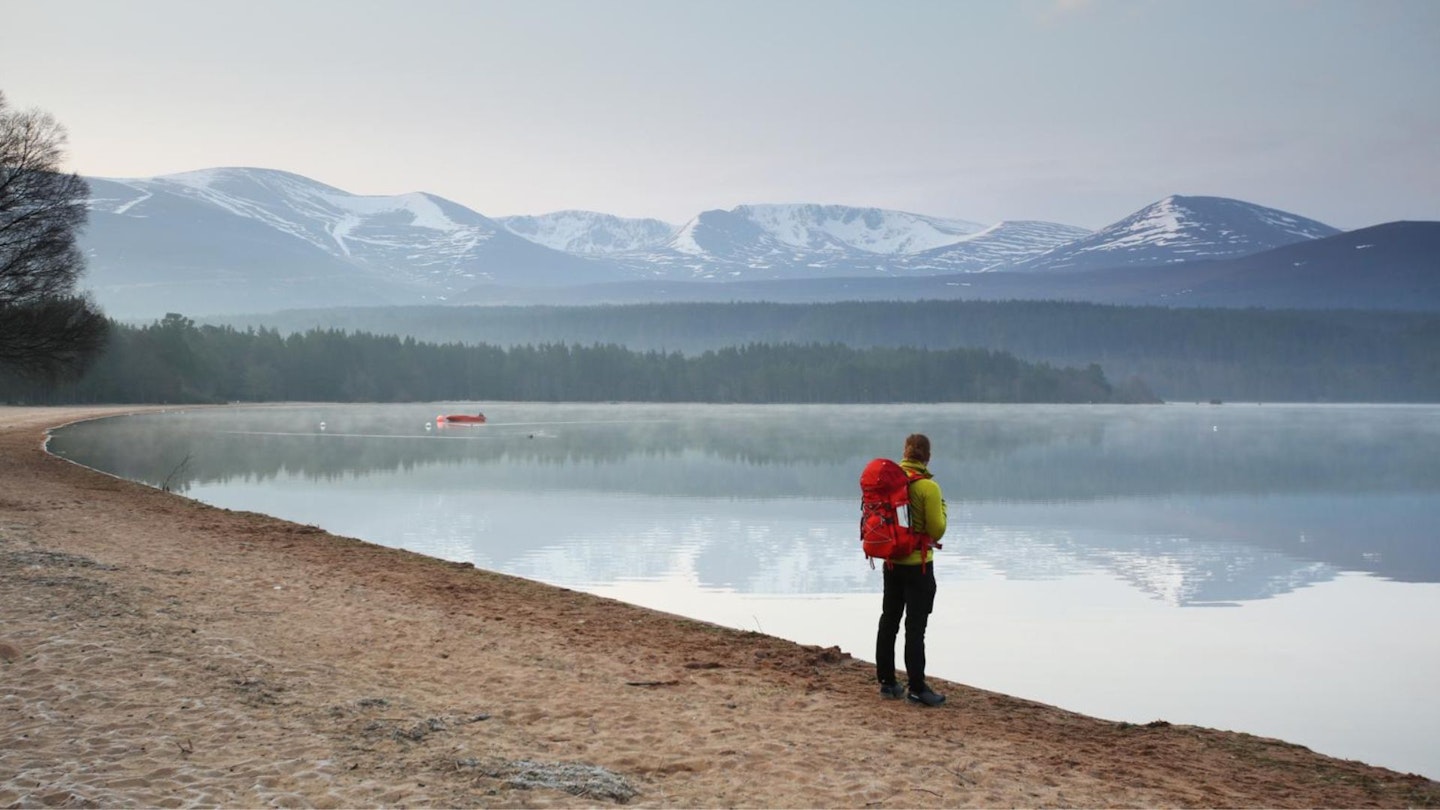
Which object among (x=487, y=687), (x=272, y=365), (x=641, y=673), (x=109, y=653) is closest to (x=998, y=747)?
(x=641, y=673)

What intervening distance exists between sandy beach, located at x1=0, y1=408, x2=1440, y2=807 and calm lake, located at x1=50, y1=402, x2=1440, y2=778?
2411 millimetres

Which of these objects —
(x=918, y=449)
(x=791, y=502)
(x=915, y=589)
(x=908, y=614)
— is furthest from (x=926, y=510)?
(x=791, y=502)

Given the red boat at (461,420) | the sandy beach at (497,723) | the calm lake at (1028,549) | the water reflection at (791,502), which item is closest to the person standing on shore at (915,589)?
the sandy beach at (497,723)

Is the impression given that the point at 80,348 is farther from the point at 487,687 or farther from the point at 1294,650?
the point at 1294,650

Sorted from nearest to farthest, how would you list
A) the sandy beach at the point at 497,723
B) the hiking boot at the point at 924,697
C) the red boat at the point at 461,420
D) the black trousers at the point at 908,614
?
the sandy beach at the point at 497,723
the black trousers at the point at 908,614
the hiking boot at the point at 924,697
the red boat at the point at 461,420

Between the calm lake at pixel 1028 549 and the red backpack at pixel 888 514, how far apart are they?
352cm

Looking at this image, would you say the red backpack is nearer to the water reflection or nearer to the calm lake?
the calm lake

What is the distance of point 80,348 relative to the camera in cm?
3794

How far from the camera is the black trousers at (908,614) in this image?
35.1ft

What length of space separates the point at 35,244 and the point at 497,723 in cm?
3237

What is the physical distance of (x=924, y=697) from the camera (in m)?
10.9

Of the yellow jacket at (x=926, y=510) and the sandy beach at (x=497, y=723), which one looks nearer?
the sandy beach at (x=497, y=723)

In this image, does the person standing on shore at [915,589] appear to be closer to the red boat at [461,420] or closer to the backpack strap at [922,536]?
the backpack strap at [922,536]

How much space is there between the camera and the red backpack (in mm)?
10391
